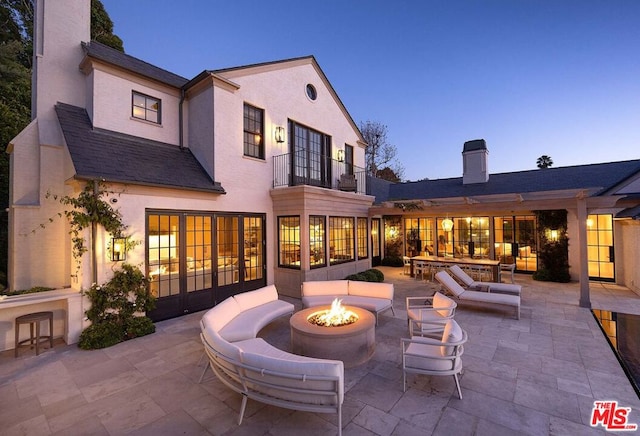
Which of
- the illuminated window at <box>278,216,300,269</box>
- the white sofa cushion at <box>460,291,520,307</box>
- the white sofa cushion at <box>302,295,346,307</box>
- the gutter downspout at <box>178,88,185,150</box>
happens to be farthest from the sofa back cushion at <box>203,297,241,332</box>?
the white sofa cushion at <box>460,291,520,307</box>

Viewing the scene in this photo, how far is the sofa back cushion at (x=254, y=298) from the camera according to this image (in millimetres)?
5922

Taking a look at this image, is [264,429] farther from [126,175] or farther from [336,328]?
[126,175]

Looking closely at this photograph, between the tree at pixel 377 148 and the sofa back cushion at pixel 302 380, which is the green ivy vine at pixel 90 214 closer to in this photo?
the sofa back cushion at pixel 302 380

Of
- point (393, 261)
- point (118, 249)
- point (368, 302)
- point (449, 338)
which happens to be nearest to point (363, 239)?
point (393, 261)

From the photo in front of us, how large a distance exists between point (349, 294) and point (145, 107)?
26.5 feet

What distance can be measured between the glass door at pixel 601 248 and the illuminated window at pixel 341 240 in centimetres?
1021

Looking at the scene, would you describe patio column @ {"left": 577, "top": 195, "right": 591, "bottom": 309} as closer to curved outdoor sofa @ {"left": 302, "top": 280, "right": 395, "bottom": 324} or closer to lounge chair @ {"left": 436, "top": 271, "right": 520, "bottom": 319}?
lounge chair @ {"left": 436, "top": 271, "right": 520, "bottom": 319}

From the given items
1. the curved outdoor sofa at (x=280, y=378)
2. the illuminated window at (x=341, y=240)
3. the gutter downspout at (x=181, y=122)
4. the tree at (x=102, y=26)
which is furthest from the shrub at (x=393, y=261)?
the tree at (x=102, y=26)

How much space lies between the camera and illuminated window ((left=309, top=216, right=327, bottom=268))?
31.4 ft

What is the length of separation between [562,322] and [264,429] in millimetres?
7473

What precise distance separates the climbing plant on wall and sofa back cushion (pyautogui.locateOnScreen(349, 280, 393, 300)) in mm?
9365

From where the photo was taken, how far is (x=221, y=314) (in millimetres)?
5027

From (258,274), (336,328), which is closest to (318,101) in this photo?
(258,274)

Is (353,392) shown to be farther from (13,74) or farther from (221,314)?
(13,74)
